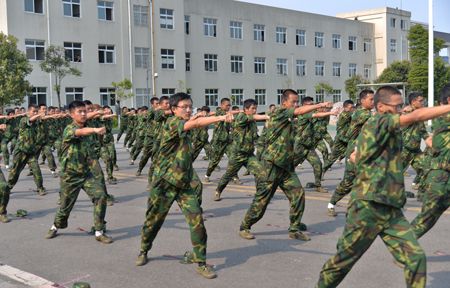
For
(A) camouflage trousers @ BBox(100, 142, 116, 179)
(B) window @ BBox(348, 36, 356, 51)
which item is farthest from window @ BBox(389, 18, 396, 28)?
(A) camouflage trousers @ BBox(100, 142, 116, 179)

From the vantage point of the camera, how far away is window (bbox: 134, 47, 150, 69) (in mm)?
40103

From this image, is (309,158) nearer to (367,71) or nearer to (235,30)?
(235,30)

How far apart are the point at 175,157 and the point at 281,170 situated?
1723mm

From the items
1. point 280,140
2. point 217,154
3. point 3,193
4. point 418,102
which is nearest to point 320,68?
point 217,154

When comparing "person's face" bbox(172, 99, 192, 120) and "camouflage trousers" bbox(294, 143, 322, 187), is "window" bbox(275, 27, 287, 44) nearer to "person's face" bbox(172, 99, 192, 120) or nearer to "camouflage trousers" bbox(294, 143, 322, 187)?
"camouflage trousers" bbox(294, 143, 322, 187)

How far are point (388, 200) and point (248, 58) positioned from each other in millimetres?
45607

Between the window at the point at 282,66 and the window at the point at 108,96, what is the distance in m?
19.0

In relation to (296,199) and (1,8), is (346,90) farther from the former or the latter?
(296,199)

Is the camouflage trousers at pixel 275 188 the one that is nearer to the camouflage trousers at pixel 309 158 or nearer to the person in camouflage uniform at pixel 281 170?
the person in camouflage uniform at pixel 281 170

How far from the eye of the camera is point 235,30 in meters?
48.2

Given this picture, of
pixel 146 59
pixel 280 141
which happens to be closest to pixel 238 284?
pixel 280 141

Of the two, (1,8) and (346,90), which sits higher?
(1,8)

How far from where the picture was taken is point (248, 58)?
49062 millimetres

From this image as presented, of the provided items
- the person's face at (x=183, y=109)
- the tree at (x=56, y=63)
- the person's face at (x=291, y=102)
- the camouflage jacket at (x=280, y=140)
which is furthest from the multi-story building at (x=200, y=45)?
the person's face at (x=183, y=109)
